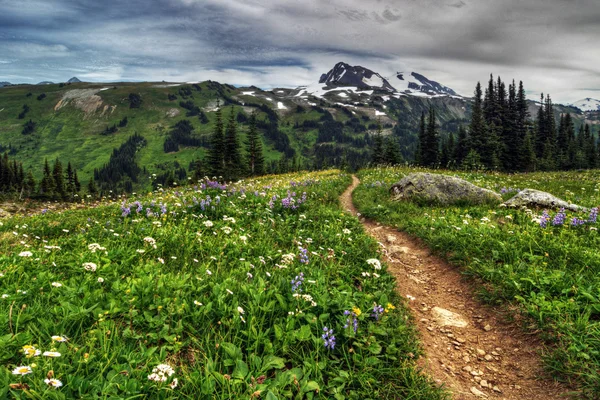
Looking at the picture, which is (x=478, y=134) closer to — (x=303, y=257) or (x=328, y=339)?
(x=303, y=257)

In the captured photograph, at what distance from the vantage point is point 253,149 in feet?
210

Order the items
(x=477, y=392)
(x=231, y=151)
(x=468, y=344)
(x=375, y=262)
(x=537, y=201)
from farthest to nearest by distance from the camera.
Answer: (x=231, y=151)
(x=537, y=201)
(x=375, y=262)
(x=468, y=344)
(x=477, y=392)

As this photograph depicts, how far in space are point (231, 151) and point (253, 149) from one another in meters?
9.40

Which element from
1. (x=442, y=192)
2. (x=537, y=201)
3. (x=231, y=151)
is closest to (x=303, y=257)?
(x=537, y=201)

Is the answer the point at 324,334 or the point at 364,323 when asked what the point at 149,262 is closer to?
the point at 324,334

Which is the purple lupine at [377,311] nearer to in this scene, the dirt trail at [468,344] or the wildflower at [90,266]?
the dirt trail at [468,344]

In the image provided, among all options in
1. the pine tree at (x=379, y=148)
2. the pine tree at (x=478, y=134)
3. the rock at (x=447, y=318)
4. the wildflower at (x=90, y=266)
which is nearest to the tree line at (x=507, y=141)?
the pine tree at (x=478, y=134)

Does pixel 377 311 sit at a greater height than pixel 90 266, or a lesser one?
lesser

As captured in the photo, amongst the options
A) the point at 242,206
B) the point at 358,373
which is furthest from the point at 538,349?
the point at 242,206

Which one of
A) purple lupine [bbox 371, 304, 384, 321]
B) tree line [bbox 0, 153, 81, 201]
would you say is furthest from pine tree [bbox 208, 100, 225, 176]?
purple lupine [bbox 371, 304, 384, 321]

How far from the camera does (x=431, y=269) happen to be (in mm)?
7344

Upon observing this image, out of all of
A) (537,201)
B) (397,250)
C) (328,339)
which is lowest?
(397,250)

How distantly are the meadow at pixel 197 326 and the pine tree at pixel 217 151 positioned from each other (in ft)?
153

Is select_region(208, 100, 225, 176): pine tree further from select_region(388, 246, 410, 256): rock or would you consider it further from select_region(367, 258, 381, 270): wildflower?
select_region(367, 258, 381, 270): wildflower
